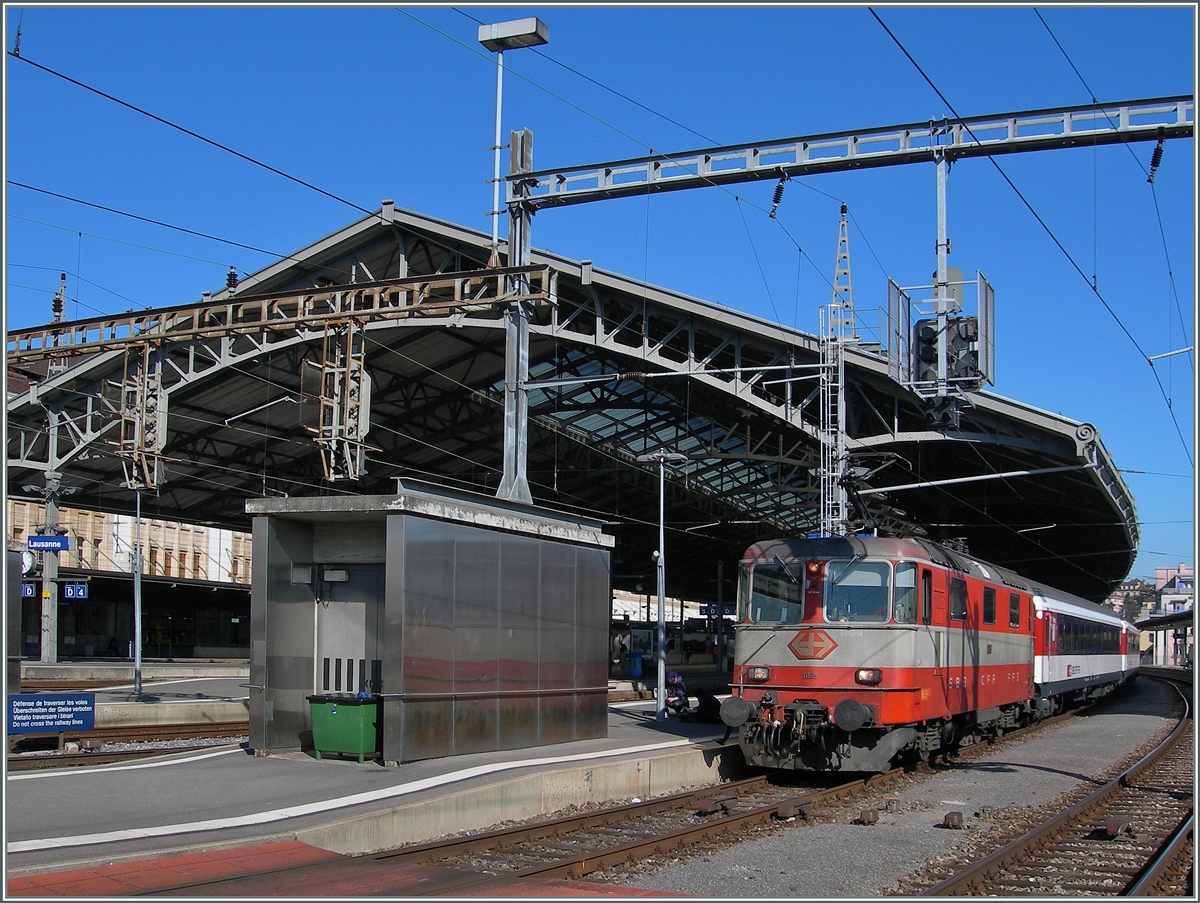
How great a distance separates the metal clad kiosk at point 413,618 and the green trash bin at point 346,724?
0.28 metres

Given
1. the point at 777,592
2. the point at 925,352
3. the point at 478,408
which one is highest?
the point at 478,408

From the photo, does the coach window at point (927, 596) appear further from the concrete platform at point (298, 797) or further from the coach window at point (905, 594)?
the concrete platform at point (298, 797)

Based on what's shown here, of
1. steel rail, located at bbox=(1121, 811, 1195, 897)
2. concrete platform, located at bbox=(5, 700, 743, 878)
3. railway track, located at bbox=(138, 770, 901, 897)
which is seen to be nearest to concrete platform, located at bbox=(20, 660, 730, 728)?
concrete platform, located at bbox=(5, 700, 743, 878)

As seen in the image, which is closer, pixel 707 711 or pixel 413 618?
pixel 413 618

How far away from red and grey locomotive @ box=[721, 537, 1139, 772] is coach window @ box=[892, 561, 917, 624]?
1 centimetres

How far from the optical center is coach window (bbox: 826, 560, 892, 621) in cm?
1580

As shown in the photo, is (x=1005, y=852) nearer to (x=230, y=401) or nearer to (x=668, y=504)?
(x=230, y=401)

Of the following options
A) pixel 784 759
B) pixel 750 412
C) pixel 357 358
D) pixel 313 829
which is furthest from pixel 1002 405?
pixel 313 829

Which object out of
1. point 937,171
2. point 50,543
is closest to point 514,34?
point 937,171

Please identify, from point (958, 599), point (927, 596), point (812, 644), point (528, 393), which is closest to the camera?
point (812, 644)

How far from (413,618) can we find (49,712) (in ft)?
20.8

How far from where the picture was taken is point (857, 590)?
15984 mm

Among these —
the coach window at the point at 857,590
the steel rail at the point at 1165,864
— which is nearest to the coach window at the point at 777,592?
the coach window at the point at 857,590

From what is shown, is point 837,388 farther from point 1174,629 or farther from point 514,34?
point 1174,629
